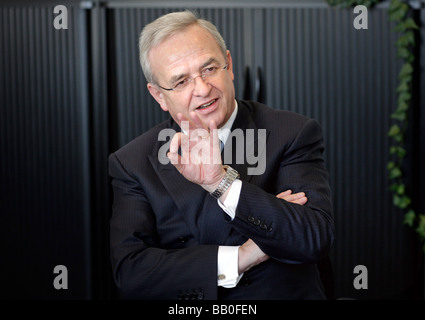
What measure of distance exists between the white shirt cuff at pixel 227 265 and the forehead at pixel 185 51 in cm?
47

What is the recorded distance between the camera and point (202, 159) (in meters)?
1.21

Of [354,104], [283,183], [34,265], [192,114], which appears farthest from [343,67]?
[34,265]

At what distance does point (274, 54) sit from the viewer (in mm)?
2717

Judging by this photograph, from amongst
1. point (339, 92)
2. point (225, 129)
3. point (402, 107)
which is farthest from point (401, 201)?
point (225, 129)

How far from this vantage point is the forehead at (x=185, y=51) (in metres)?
1.35

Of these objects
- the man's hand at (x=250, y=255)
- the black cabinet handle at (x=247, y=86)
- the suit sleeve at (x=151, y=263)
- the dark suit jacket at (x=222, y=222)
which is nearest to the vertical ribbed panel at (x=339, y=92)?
the black cabinet handle at (x=247, y=86)

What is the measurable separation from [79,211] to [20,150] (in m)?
0.44

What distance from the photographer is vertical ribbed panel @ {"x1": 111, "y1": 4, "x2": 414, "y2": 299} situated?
2.70 metres

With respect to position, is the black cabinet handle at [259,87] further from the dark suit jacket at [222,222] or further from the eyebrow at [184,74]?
the eyebrow at [184,74]

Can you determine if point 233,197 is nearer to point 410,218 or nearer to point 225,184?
point 225,184

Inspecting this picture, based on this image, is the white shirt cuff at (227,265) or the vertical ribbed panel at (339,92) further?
the vertical ribbed panel at (339,92)

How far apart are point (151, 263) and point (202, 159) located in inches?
13.3

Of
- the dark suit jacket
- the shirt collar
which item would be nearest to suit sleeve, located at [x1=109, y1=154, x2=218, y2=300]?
the dark suit jacket
